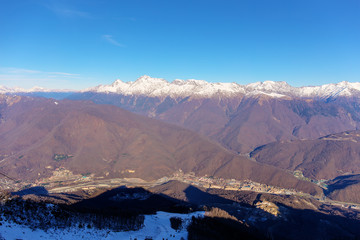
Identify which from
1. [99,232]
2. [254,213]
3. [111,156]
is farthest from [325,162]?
[99,232]

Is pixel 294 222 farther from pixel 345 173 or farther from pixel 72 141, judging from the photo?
pixel 72 141

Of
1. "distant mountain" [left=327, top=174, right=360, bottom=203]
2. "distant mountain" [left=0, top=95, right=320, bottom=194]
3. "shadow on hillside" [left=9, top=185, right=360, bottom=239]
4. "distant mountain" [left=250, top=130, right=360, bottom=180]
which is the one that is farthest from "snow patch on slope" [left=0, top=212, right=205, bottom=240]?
"distant mountain" [left=250, top=130, right=360, bottom=180]

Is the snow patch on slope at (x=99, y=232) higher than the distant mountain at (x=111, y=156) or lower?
higher

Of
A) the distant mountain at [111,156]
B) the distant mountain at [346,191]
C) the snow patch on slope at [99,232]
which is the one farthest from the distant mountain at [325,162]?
the snow patch on slope at [99,232]

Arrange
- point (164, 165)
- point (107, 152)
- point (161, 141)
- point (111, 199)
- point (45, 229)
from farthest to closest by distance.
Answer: point (161, 141) → point (107, 152) → point (164, 165) → point (111, 199) → point (45, 229)

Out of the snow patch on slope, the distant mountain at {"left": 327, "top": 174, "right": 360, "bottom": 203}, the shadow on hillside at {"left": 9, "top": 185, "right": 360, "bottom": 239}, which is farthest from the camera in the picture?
the distant mountain at {"left": 327, "top": 174, "right": 360, "bottom": 203}

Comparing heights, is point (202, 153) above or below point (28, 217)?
below

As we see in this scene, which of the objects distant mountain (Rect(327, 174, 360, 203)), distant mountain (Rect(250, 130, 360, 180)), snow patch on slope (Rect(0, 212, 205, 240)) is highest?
snow patch on slope (Rect(0, 212, 205, 240))

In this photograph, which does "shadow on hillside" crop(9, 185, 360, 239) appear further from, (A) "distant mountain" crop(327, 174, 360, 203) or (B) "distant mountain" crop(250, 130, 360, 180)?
(B) "distant mountain" crop(250, 130, 360, 180)

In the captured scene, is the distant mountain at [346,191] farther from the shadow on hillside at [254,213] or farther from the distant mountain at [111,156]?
the shadow on hillside at [254,213]

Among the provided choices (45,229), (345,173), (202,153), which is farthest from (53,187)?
(345,173)

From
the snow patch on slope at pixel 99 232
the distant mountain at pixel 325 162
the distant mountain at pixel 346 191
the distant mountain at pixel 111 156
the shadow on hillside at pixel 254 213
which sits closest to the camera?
the snow patch on slope at pixel 99 232
